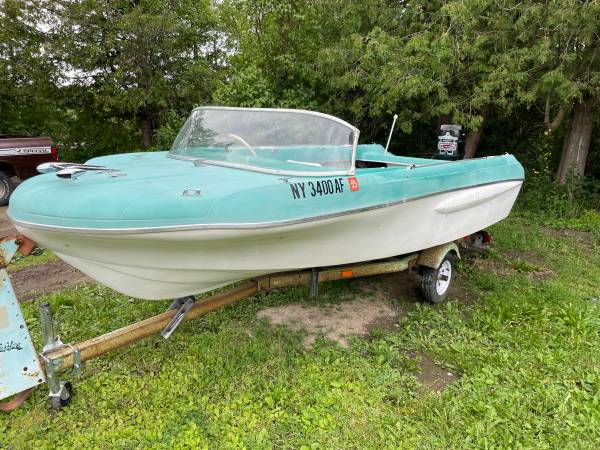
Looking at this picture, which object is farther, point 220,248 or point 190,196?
point 220,248

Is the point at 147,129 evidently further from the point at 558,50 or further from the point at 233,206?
the point at 233,206

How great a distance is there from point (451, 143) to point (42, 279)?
465 cm

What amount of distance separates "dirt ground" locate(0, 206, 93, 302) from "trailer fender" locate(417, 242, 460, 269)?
10.5 feet

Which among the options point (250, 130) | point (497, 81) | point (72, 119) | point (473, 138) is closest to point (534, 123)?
point (473, 138)

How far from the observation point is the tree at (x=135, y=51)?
30.5ft

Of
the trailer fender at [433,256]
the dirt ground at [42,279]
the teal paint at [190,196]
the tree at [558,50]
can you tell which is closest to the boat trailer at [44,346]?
the teal paint at [190,196]

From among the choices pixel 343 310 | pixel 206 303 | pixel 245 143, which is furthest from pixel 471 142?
pixel 206 303

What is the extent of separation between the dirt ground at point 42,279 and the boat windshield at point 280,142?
6.67ft

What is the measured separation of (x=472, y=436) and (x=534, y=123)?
29.3 ft

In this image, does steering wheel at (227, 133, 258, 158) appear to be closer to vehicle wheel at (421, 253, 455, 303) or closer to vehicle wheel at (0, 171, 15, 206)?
vehicle wheel at (421, 253, 455, 303)

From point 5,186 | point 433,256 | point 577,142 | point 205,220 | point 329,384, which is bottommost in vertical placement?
point 5,186

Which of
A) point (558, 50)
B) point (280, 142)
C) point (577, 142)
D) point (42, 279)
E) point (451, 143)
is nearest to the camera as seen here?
point (280, 142)

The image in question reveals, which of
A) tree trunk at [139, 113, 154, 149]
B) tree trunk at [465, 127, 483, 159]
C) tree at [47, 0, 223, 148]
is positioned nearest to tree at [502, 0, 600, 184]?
tree trunk at [465, 127, 483, 159]

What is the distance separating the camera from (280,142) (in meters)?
3.16
